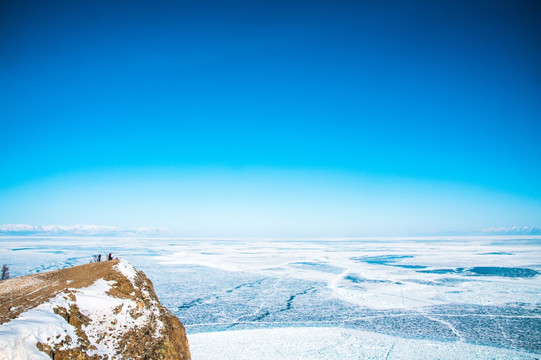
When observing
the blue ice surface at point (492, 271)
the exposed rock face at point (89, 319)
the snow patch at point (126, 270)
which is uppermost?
the snow patch at point (126, 270)

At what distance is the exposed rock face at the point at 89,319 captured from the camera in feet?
12.0

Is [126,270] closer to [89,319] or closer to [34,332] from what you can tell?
[89,319]

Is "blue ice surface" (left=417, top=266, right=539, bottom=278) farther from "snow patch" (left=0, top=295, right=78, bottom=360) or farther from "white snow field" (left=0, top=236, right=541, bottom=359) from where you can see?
"snow patch" (left=0, top=295, right=78, bottom=360)

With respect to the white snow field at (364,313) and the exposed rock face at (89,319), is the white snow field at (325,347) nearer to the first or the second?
the white snow field at (364,313)

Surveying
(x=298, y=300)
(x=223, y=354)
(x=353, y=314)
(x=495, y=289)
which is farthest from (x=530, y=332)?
(x=223, y=354)

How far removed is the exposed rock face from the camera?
366 centimetres

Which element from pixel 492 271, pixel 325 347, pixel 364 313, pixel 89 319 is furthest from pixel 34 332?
pixel 492 271

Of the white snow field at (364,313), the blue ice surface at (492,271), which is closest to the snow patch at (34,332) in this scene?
the white snow field at (364,313)

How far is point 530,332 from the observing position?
10.7 metres

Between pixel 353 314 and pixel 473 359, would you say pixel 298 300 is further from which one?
pixel 473 359

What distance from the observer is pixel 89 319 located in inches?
178

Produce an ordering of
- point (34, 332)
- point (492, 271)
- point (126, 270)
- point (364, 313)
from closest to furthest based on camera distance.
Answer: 1. point (34, 332)
2. point (126, 270)
3. point (364, 313)
4. point (492, 271)

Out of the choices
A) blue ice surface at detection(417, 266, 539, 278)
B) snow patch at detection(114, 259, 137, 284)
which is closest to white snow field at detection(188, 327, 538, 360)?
snow patch at detection(114, 259, 137, 284)

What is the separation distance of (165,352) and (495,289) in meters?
20.2
